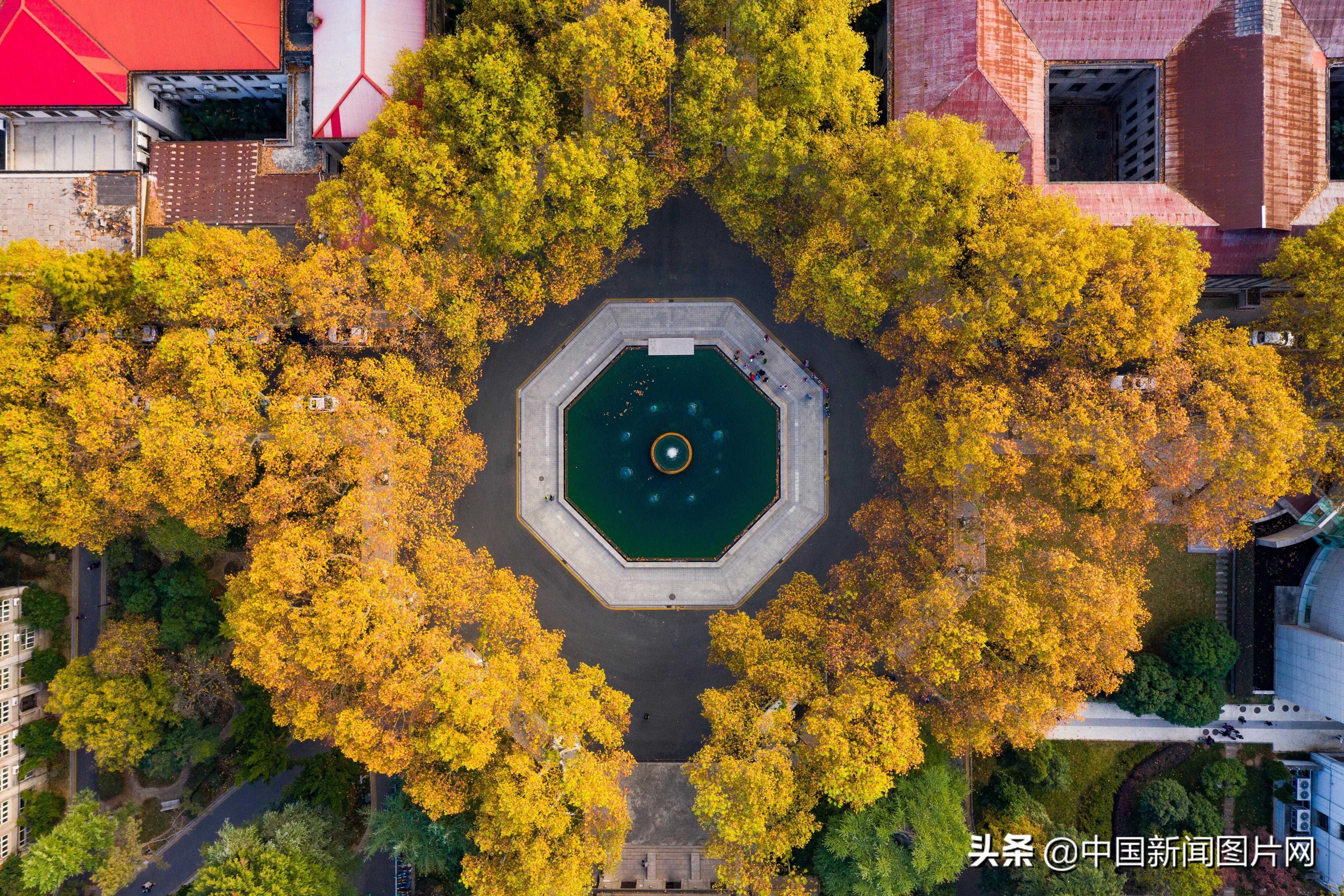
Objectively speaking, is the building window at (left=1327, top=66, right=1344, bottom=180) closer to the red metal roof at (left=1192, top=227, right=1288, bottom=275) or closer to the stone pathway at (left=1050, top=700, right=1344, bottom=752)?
the red metal roof at (left=1192, top=227, right=1288, bottom=275)

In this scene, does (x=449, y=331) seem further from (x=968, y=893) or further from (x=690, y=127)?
(x=968, y=893)

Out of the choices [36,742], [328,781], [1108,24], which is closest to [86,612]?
[36,742]

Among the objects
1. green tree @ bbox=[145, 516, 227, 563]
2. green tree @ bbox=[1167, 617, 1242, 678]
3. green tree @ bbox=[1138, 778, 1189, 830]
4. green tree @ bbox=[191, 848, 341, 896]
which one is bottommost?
green tree @ bbox=[191, 848, 341, 896]

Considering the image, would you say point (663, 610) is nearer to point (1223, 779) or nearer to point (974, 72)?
point (1223, 779)

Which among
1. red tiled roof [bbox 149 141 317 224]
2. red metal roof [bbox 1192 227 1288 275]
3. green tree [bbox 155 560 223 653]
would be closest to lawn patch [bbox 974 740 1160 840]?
red metal roof [bbox 1192 227 1288 275]

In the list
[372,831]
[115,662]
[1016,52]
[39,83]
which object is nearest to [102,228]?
[39,83]
